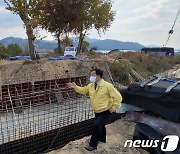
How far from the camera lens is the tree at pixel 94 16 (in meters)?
19.0

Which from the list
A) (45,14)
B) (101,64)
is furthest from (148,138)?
(45,14)

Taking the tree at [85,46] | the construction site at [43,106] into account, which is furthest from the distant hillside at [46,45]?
the construction site at [43,106]

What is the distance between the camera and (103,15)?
810 inches

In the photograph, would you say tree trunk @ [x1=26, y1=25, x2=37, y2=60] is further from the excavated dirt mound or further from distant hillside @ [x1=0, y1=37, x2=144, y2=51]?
the excavated dirt mound

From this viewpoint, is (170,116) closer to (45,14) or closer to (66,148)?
(66,148)

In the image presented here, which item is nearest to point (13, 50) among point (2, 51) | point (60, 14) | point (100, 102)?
point (2, 51)

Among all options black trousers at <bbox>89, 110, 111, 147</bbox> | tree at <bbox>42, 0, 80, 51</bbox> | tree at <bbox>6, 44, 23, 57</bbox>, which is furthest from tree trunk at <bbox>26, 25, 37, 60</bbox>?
black trousers at <bbox>89, 110, 111, 147</bbox>

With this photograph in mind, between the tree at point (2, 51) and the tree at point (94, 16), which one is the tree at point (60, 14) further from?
the tree at point (2, 51)

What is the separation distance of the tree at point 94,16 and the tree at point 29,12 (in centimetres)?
508

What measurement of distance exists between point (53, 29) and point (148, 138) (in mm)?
15669

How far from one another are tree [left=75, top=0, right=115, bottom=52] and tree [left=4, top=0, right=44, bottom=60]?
200 inches

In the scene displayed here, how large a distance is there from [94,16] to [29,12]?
7804 millimetres

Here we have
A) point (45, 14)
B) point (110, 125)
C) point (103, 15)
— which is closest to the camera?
point (110, 125)

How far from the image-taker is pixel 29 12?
13.3 meters
